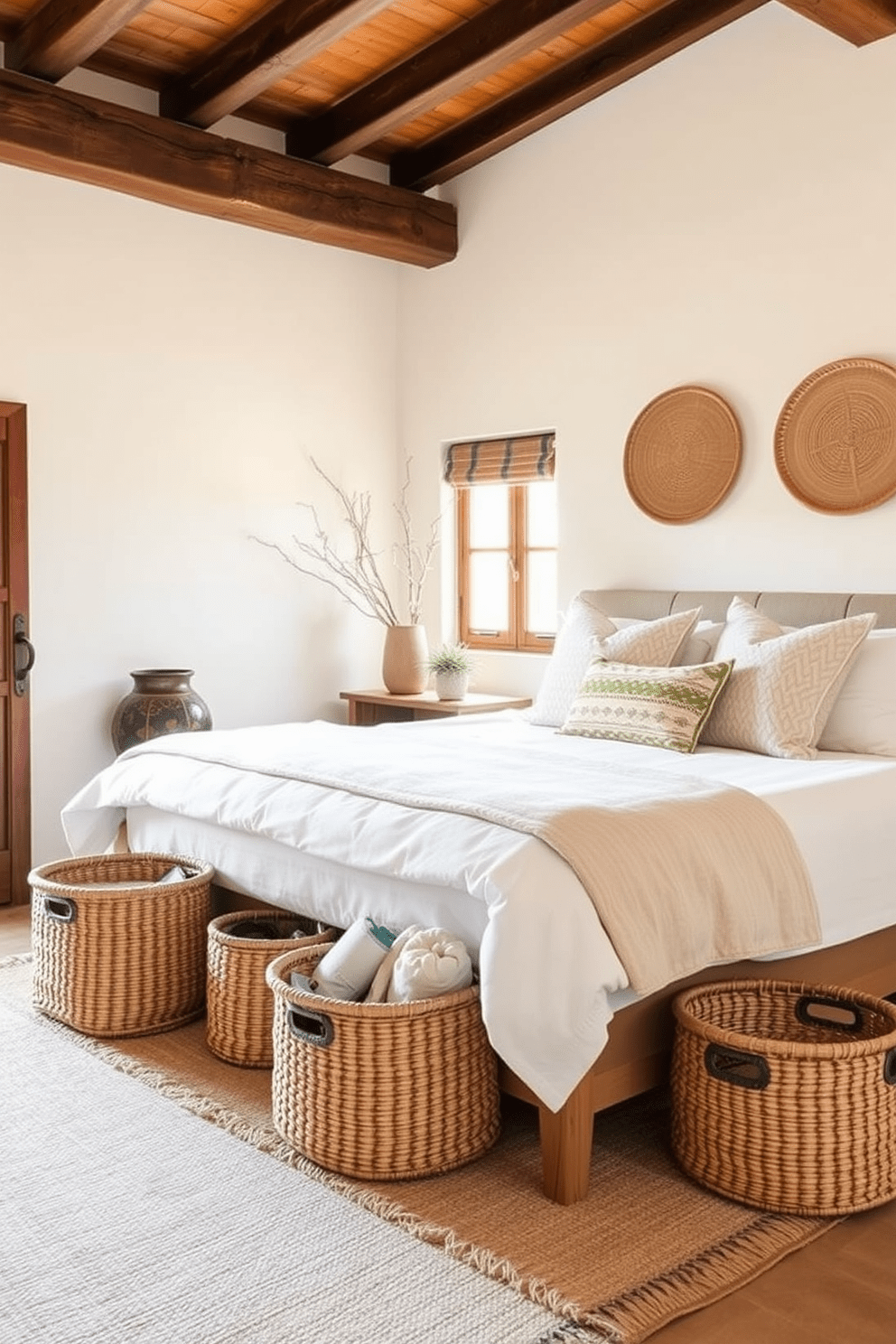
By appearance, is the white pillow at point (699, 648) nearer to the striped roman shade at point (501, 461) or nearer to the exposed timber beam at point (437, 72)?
the striped roman shade at point (501, 461)

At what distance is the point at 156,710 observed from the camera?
4.75 meters

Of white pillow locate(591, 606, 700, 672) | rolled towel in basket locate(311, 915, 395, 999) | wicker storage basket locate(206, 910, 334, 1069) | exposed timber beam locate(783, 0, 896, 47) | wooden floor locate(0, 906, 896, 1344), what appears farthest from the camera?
white pillow locate(591, 606, 700, 672)

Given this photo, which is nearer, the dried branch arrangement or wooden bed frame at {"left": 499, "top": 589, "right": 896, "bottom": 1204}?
wooden bed frame at {"left": 499, "top": 589, "right": 896, "bottom": 1204}

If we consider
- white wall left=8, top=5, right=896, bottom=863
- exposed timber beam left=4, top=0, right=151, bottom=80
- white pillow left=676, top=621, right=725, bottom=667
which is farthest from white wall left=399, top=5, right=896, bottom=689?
exposed timber beam left=4, top=0, right=151, bottom=80

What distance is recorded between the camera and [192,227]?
5.12m

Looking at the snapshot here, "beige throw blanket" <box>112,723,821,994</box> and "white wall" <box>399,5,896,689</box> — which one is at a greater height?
"white wall" <box>399,5,896,689</box>

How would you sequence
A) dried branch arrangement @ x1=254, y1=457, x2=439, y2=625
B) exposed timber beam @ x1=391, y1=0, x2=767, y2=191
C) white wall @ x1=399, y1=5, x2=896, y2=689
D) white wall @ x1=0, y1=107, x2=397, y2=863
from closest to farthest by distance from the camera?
white wall @ x1=399, y1=5, x2=896, y2=689 → exposed timber beam @ x1=391, y1=0, x2=767, y2=191 → white wall @ x1=0, y1=107, x2=397, y2=863 → dried branch arrangement @ x1=254, y1=457, x2=439, y2=625

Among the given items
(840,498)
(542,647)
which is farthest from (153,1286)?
(542,647)

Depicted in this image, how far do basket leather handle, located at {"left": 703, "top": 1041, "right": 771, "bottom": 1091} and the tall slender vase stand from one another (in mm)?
3129

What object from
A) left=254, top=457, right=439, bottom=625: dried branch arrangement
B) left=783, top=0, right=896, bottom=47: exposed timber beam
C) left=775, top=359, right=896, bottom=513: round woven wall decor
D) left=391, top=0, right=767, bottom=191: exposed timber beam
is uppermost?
left=391, top=0, right=767, bottom=191: exposed timber beam

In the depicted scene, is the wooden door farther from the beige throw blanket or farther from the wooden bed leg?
the wooden bed leg

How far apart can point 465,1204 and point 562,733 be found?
184 centimetres

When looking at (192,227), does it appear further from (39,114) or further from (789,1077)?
(789,1077)

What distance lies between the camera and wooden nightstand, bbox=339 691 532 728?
517 centimetres
